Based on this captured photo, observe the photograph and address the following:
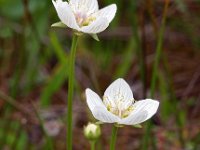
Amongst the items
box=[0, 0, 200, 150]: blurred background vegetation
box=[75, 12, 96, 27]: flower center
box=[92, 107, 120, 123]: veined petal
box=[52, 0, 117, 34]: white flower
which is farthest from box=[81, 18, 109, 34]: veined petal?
box=[0, 0, 200, 150]: blurred background vegetation

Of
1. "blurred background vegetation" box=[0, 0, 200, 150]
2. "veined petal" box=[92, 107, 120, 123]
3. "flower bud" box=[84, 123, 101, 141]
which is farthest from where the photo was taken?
"blurred background vegetation" box=[0, 0, 200, 150]

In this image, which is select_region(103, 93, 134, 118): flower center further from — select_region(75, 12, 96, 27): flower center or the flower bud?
select_region(75, 12, 96, 27): flower center

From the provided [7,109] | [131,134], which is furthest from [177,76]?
[7,109]

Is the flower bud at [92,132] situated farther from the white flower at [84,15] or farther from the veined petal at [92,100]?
the white flower at [84,15]

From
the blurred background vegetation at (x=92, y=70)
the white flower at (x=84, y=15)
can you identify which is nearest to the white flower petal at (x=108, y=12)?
the white flower at (x=84, y=15)

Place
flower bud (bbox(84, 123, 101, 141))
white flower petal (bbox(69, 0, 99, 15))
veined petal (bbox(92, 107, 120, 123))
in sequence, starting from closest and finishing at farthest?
veined petal (bbox(92, 107, 120, 123)) < flower bud (bbox(84, 123, 101, 141)) < white flower petal (bbox(69, 0, 99, 15))

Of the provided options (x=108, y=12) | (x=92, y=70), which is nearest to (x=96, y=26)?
(x=108, y=12)

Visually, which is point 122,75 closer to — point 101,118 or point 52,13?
point 52,13

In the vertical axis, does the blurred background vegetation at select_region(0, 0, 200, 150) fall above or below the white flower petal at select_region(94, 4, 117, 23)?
above
